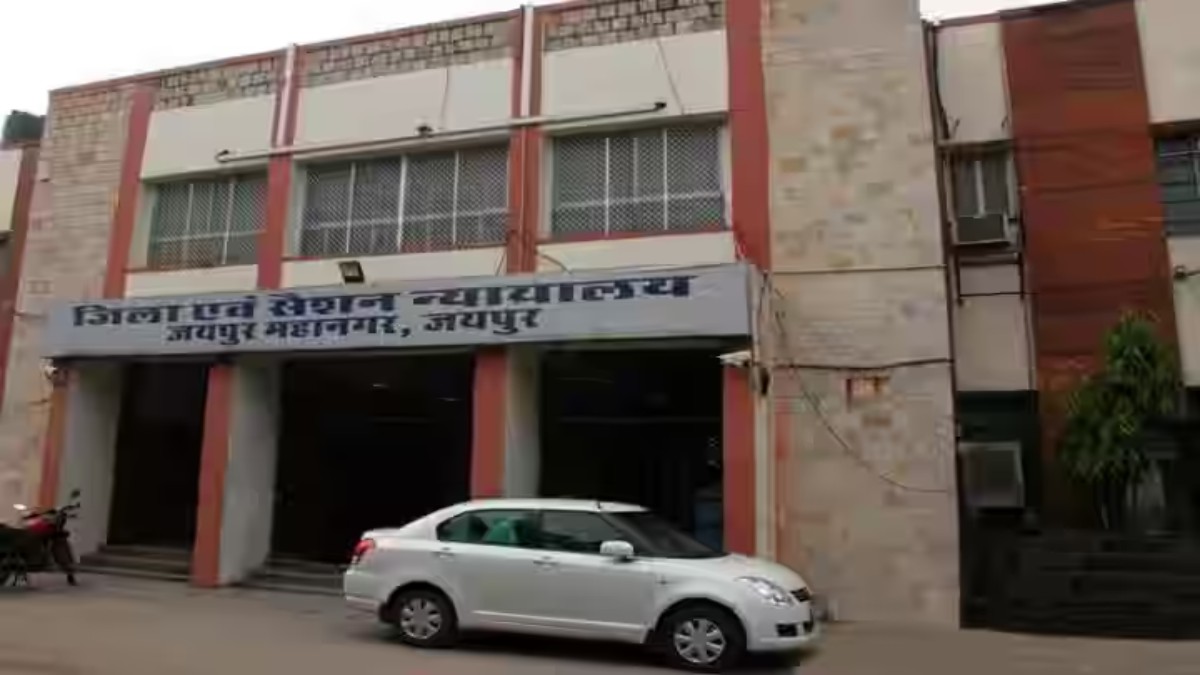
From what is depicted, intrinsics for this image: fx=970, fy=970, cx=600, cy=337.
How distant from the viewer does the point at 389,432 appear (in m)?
16.8

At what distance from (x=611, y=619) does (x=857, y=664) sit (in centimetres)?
218

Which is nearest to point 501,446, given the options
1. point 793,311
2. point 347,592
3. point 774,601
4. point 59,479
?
point 347,592

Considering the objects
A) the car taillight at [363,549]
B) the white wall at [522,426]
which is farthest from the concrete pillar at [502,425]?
the car taillight at [363,549]

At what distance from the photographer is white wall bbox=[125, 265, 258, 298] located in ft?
45.1

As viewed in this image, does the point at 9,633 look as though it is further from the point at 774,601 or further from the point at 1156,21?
the point at 1156,21

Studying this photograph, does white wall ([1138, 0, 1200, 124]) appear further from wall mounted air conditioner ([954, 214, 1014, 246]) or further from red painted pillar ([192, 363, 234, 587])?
red painted pillar ([192, 363, 234, 587])

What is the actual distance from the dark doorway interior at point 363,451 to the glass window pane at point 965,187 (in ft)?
24.0

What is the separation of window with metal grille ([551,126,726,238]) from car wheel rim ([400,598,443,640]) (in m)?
5.39

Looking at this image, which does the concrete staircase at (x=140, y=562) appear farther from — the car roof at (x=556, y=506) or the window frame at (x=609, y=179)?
the window frame at (x=609, y=179)

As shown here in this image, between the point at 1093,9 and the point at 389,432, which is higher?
the point at 1093,9

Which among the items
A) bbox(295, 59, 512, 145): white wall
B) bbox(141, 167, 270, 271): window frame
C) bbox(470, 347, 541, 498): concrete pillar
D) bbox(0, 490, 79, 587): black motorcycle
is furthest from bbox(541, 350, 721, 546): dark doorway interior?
bbox(0, 490, 79, 587): black motorcycle

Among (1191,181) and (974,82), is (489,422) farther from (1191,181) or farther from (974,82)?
(1191,181)

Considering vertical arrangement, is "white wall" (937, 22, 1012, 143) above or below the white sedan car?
above

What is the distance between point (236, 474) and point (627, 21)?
7.94 meters
